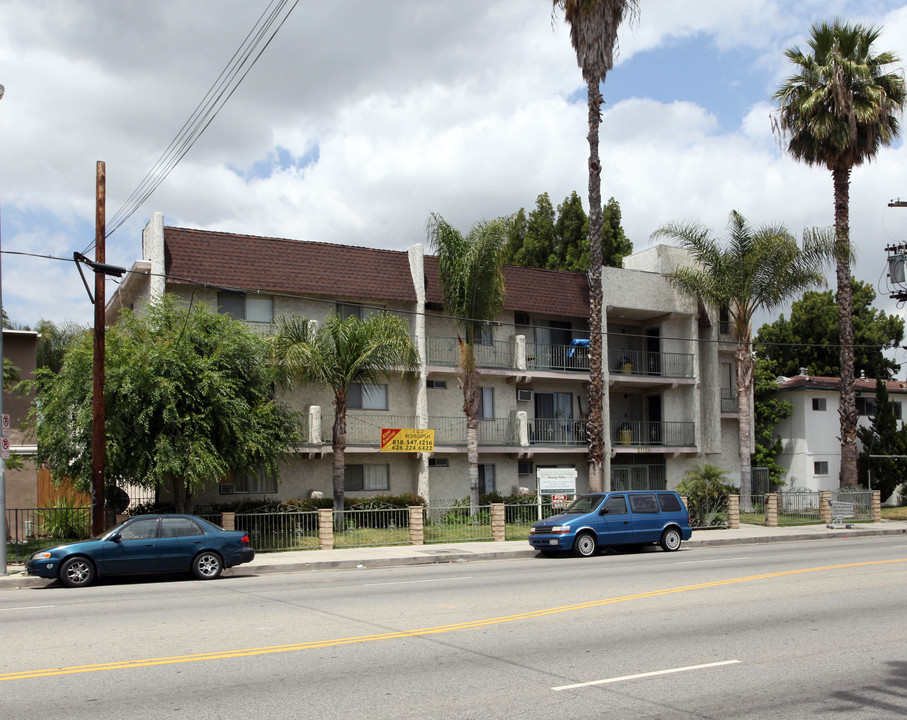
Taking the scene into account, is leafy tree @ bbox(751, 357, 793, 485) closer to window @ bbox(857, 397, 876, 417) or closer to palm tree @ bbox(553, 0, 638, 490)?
window @ bbox(857, 397, 876, 417)

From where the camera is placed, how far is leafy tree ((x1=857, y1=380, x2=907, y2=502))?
124ft

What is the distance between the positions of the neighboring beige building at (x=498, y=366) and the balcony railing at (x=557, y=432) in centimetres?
5

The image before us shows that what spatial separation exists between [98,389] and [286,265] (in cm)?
1027

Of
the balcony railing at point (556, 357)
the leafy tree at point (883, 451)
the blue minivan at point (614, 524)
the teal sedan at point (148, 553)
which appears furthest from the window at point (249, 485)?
the leafy tree at point (883, 451)

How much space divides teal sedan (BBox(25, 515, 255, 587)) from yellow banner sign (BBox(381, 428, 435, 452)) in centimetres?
1042

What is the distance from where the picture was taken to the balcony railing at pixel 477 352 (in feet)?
103

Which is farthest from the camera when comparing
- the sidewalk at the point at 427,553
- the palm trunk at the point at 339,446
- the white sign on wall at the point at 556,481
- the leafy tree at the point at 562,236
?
the leafy tree at the point at 562,236

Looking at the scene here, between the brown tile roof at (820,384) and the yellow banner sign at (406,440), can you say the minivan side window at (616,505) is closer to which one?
the yellow banner sign at (406,440)

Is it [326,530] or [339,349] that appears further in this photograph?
[339,349]

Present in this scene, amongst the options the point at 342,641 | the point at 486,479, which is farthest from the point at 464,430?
the point at 342,641

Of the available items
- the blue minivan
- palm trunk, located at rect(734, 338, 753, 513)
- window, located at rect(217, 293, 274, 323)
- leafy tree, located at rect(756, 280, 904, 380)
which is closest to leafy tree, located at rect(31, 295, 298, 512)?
window, located at rect(217, 293, 274, 323)

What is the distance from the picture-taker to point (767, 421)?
39.9 m

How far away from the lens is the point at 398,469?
101 feet

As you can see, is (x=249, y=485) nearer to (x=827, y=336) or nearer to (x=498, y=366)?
(x=498, y=366)
